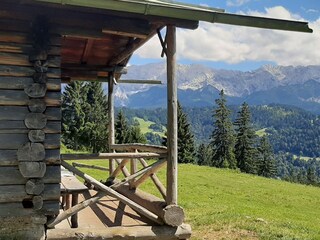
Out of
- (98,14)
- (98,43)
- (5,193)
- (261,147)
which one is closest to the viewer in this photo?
(5,193)

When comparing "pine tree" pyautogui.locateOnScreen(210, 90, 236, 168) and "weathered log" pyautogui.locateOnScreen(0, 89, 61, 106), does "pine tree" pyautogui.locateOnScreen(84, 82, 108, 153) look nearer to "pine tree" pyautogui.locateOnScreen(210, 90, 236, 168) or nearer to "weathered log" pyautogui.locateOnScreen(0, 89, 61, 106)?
"pine tree" pyautogui.locateOnScreen(210, 90, 236, 168)

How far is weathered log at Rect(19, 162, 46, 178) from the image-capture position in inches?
260

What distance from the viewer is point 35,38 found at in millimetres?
6762

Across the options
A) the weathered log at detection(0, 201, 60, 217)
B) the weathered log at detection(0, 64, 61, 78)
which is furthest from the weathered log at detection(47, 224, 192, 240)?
the weathered log at detection(0, 64, 61, 78)

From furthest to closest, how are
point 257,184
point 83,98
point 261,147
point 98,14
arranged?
point 261,147, point 83,98, point 257,184, point 98,14

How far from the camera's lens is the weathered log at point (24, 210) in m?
6.61

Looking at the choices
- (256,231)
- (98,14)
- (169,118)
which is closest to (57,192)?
(169,118)

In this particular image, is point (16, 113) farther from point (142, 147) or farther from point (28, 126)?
point (142, 147)

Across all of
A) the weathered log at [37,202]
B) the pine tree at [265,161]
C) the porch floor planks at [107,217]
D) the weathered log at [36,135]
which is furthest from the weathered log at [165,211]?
the pine tree at [265,161]

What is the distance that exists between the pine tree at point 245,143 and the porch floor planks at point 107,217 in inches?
2257

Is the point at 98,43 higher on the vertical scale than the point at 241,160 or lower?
higher

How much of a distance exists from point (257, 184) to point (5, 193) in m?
25.5

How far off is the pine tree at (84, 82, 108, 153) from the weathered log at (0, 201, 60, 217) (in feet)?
167

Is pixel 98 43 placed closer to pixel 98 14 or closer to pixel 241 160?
pixel 98 14
